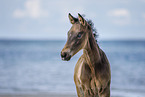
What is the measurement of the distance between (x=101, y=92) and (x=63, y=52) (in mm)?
629

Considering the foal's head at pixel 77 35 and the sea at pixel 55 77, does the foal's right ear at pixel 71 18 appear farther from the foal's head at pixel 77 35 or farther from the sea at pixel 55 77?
the sea at pixel 55 77

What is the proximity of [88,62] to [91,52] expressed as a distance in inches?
4.7

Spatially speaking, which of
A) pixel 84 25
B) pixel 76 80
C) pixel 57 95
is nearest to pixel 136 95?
pixel 57 95

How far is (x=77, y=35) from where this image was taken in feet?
7.34

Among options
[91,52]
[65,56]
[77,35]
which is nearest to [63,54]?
[65,56]

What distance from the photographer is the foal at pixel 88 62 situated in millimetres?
2234

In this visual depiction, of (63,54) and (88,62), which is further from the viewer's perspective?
(88,62)

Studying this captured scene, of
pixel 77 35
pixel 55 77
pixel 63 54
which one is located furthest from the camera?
pixel 55 77

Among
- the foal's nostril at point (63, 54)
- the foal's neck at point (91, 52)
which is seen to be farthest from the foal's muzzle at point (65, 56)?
the foal's neck at point (91, 52)

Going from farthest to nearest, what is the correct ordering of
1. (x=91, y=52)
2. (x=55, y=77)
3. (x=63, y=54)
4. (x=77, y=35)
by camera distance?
(x=55, y=77) < (x=91, y=52) < (x=77, y=35) < (x=63, y=54)

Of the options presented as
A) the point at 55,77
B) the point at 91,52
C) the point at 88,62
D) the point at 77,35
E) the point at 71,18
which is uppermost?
the point at 71,18

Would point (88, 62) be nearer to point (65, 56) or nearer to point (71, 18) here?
point (65, 56)

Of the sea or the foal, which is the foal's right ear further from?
the sea

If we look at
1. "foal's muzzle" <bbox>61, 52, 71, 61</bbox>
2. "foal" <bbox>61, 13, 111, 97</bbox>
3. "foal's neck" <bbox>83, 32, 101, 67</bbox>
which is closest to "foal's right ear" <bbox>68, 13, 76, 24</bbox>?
"foal" <bbox>61, 13, 111, 97</bbox>
